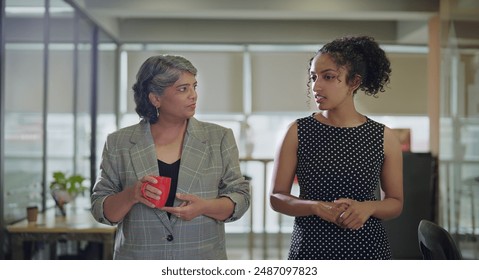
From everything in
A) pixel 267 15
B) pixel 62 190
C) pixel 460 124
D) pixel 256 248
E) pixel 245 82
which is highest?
pixel 267 15

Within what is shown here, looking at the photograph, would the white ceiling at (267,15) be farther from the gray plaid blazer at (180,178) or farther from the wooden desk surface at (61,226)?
the wooden desk surface at (61,226)

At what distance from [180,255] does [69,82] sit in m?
2.78

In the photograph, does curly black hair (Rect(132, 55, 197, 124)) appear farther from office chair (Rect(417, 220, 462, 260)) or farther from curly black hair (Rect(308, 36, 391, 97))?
office chair (Rect(417, 220, 462, 260))

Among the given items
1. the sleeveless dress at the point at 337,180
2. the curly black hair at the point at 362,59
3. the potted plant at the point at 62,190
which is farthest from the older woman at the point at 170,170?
the potted plant at the point at 62,190

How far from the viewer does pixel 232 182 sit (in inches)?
49.3

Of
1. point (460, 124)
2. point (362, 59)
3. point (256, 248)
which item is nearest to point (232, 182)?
point (362, 59)

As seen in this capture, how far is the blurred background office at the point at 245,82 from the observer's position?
2.79 m

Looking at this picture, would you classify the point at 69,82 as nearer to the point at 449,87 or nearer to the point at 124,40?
the point at 124,40

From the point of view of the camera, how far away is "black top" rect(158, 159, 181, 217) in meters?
1.23

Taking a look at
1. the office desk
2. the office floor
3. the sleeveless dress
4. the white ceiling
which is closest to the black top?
the sleeveless dress

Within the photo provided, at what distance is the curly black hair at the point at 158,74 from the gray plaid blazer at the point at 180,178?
0.06 m

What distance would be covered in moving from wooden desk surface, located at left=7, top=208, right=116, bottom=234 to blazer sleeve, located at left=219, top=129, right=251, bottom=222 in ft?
5.44

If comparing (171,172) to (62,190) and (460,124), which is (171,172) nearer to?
(62,190)

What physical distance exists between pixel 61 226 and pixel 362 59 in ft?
6.46
